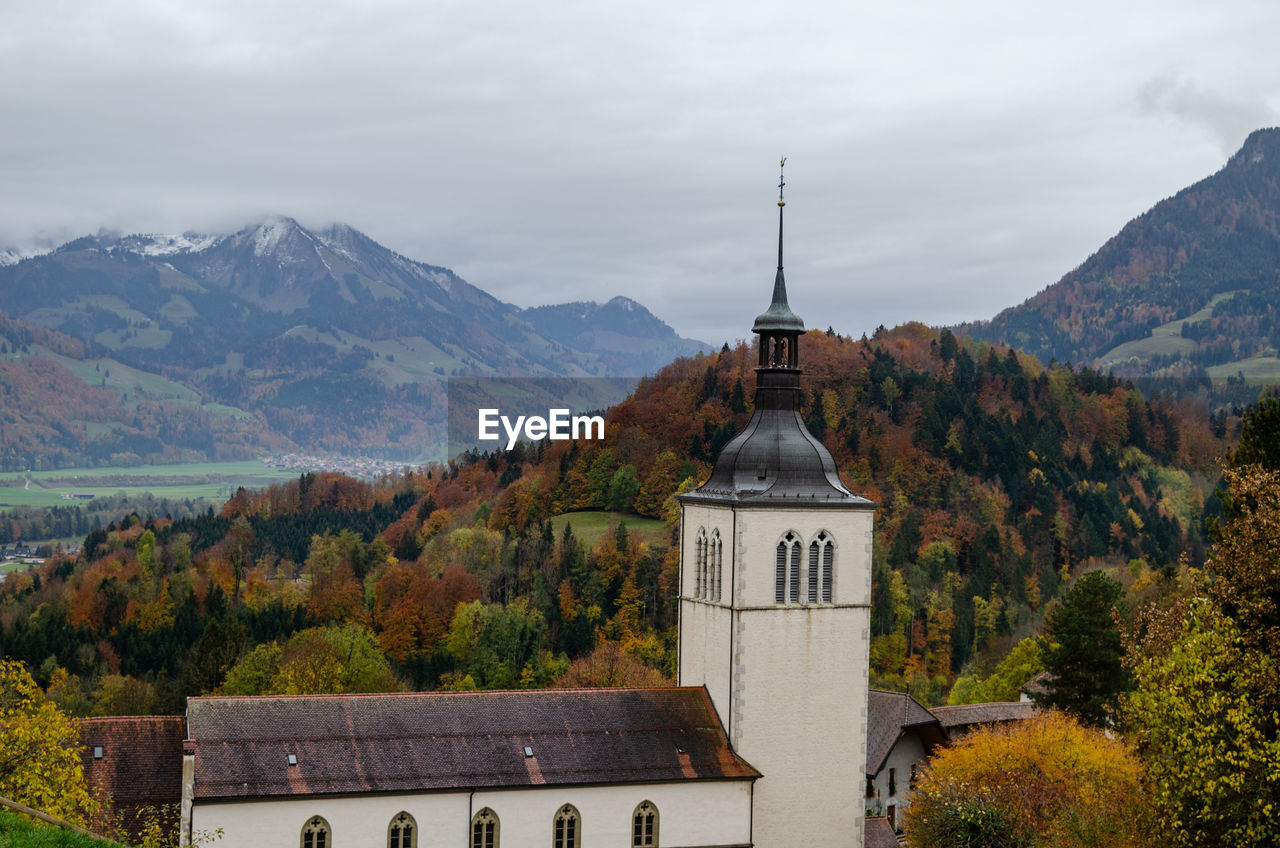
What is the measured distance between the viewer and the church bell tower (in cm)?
4919

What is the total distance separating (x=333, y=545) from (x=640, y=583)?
47.3m

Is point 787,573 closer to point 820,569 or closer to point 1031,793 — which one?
point 820,569

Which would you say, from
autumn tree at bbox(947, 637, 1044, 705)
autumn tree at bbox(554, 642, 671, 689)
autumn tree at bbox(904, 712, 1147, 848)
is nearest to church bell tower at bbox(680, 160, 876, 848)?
autumn tree at bbox(904, 712, 1147, 848)

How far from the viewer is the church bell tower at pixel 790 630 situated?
161 ft

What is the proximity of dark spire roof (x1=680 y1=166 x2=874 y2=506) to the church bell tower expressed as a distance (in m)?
0.05

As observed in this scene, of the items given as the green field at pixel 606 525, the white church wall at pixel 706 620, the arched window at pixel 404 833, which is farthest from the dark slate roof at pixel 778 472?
the green field at pixel 606 525

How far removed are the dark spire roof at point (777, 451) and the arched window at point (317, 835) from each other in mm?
15563

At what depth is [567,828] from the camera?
45.8 meters

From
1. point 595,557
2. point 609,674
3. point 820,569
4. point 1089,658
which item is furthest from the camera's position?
point 595,557

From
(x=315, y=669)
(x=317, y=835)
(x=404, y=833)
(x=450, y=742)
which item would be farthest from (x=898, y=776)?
(x=317, y=835)

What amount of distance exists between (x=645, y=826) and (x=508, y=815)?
4.25 m

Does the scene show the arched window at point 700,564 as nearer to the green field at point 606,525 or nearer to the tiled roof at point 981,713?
the tiled roof at point 981,713

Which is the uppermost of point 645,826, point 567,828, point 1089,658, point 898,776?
point 1089,658

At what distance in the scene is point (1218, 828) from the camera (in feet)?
123
